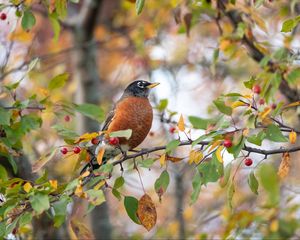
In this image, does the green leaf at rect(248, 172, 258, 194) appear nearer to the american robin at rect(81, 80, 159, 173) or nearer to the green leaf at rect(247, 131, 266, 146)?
the green leaf at rect(247, 131, 266, 146)

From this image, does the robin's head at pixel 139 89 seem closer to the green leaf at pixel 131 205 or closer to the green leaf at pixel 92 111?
the green leaf at pixel 92 111

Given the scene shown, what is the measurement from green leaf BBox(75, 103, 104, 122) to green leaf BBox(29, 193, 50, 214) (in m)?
0.95

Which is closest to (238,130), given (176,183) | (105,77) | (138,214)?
(138,214)

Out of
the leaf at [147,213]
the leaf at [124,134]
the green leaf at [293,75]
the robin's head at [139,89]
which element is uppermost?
the green leaf at [293,75]

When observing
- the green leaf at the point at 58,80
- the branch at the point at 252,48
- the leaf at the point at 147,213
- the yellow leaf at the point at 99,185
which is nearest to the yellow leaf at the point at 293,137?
the leaf at the point at 147,213

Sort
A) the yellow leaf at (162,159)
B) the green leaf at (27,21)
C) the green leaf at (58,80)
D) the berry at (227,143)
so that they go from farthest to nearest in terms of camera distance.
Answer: the green leaf at (58,80), the green leaf at (27,21), the yellow leaf at (162,159), the berry at (227,143)

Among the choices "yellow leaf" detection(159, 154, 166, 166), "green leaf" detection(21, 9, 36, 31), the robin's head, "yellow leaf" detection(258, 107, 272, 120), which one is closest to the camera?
"yellow leaf" detection(258, 107, 272, 120)

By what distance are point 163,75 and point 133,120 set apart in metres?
2.21

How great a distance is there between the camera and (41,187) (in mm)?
2641

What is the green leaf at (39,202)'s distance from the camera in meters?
2.38

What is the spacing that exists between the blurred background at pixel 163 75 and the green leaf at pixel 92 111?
0.39 feet

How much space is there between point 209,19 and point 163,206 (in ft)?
9.94

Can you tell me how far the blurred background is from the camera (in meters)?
3.83

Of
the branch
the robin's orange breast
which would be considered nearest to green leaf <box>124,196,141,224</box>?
the robin's orange breast
